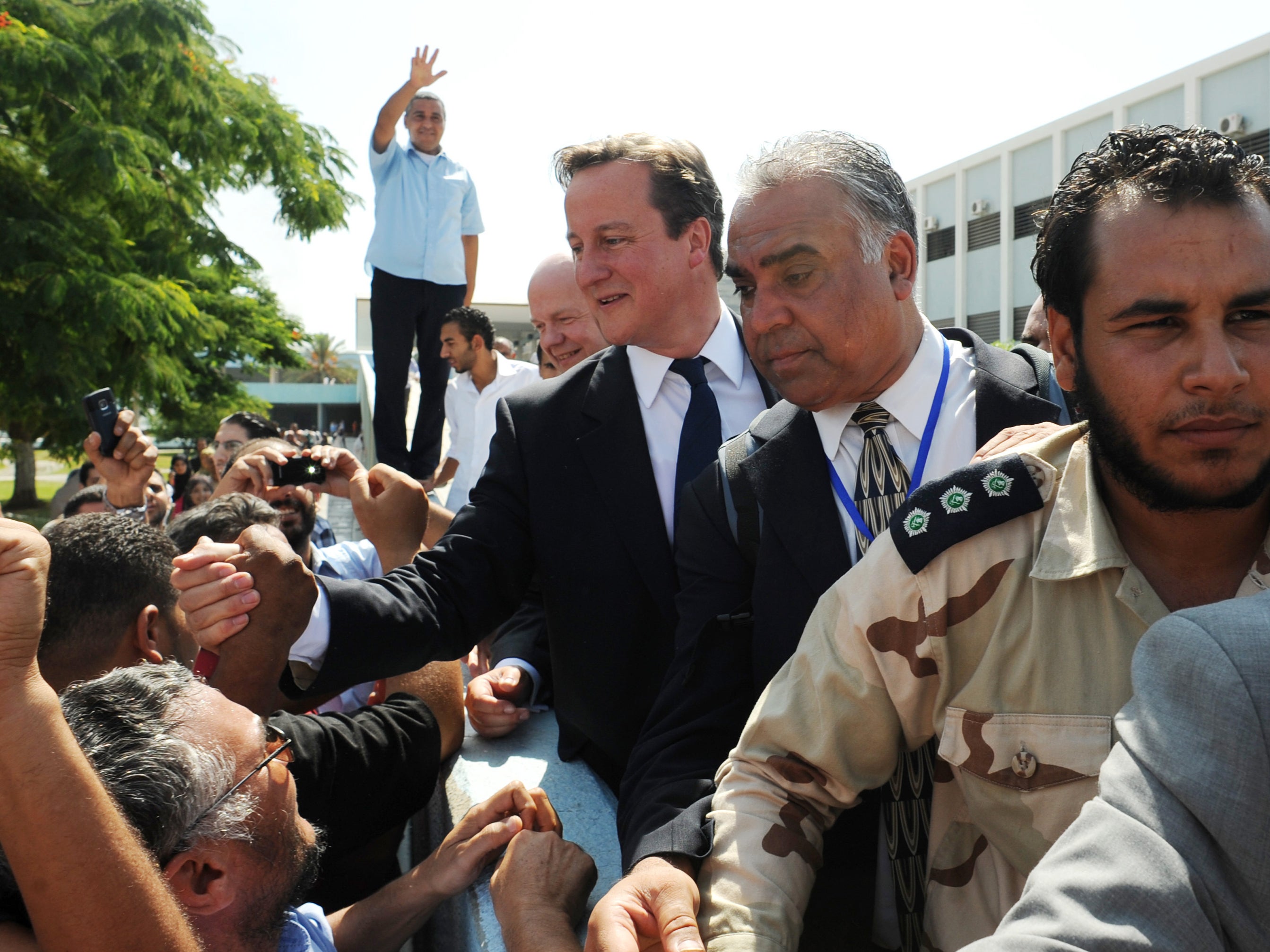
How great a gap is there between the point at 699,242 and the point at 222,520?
1726 mm

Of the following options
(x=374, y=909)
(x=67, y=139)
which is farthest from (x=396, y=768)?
(x=67, y=139)

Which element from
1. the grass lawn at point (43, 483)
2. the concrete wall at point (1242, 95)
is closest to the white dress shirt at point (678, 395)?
the grass lawn at point (43, 483)

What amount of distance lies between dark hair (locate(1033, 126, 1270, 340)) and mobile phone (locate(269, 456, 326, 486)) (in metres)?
2.43

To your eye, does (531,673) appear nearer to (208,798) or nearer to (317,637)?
(317,637)

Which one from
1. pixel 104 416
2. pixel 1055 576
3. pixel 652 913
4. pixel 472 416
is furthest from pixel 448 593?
pixel 472 416

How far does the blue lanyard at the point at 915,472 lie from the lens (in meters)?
2.06

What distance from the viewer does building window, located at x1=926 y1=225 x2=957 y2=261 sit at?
37.8 metres

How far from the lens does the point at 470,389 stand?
21.4ft

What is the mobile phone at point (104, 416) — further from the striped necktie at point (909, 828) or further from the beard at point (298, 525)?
the striped necktie at point (909, 828)

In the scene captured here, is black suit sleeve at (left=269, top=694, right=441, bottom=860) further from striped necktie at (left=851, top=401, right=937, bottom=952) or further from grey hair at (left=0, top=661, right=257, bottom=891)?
striped necktie at (left=851, top=401, right=937, bottom=952)

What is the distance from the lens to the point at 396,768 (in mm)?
2670

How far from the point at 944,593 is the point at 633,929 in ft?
2.34

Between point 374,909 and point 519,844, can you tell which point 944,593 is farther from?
point 374,909

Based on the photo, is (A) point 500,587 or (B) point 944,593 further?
(A) point 500,587
